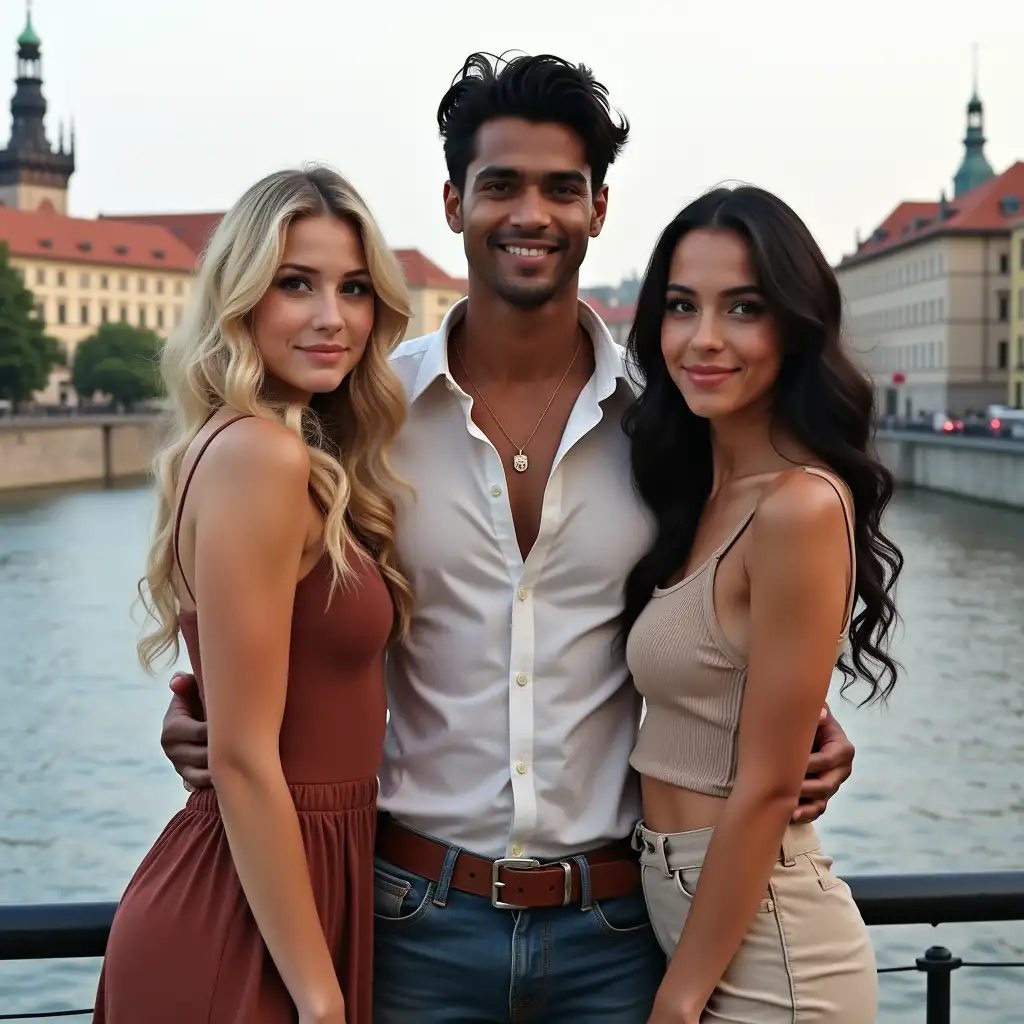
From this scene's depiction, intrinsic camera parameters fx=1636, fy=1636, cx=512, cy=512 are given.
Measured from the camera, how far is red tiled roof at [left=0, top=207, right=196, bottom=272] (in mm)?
66750

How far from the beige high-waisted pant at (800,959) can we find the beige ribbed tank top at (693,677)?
94mm

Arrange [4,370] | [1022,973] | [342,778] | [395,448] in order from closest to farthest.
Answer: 1. [342,778]
2. [395,448]
3. [1022,973]
4. [4,370]

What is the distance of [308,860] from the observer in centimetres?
193

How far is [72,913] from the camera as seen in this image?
1.84 metres

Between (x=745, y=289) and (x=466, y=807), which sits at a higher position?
(x=745, y=289)

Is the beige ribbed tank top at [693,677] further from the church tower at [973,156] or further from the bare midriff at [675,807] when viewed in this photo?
the church tower at [973,156]

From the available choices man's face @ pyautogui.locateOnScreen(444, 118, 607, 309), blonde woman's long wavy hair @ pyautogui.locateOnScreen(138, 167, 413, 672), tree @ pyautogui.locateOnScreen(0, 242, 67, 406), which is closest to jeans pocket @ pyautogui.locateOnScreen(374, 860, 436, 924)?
blonde woman's long wavy hair @ pyautogui.locateOnScreen(138, 167, 413, 672)

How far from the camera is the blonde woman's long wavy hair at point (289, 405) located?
198 cm

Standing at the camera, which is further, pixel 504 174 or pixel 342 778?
pixel 504 174

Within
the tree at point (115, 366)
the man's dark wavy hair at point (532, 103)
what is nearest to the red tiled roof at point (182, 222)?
the tree at point (115, 366)

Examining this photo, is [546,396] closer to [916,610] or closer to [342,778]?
[342,778]

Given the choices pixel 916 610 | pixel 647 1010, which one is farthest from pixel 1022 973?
pixel 916 610

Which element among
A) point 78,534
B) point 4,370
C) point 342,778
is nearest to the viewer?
point 342,778

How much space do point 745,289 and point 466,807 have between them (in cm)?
75
